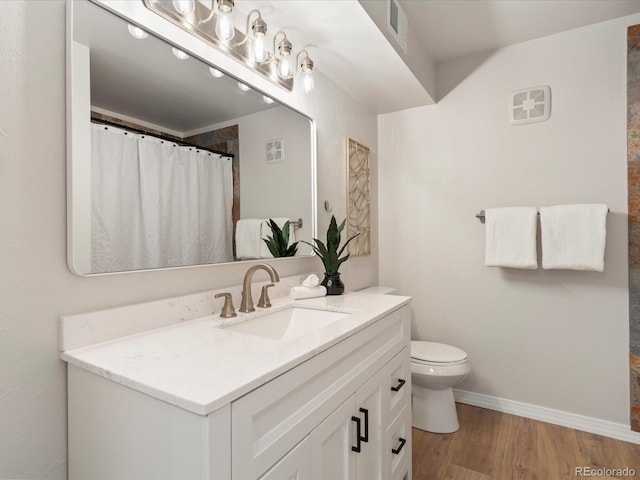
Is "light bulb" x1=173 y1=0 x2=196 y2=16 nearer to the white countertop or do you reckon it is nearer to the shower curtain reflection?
the shower curtain reflection

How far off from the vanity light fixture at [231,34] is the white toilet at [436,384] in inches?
62.9

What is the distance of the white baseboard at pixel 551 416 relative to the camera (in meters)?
1.88

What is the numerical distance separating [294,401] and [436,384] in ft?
4.51

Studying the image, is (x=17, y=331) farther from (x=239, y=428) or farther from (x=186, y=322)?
(x=239, y=428)

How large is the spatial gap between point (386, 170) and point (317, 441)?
208cm

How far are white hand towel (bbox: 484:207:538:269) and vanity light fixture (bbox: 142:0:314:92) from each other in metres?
1.37

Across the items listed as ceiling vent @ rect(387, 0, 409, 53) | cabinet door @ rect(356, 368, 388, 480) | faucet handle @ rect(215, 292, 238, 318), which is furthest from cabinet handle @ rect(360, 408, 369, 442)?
ceiling vent @ rect(387, 0, 409, 53)

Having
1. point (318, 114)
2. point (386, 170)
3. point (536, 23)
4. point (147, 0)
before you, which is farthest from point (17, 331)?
point (536, 23)

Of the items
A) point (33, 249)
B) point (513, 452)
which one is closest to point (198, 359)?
point (33, 249)

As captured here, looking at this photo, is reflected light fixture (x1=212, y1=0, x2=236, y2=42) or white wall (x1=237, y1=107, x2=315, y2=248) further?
white wall (x1=237, y1=107, x2=315, y2=248)

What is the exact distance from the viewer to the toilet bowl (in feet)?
6.17

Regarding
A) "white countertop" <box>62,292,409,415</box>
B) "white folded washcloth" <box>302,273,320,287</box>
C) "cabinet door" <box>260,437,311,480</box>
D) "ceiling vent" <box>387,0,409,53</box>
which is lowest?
"cabinet door" <box>260,437,311,480</box>

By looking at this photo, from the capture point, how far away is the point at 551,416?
2053mm

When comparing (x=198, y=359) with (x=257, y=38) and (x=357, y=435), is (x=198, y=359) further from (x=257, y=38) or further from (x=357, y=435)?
(x=257, y=38)
